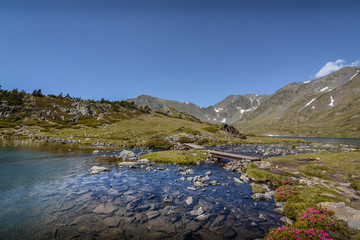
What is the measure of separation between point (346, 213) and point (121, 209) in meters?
14.6

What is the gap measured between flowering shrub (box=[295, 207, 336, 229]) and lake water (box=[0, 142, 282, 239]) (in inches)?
70.6

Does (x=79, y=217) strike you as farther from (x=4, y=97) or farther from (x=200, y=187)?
(x=4, y=97)

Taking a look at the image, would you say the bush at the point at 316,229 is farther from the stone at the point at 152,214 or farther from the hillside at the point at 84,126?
the hillside at the point at 84,126

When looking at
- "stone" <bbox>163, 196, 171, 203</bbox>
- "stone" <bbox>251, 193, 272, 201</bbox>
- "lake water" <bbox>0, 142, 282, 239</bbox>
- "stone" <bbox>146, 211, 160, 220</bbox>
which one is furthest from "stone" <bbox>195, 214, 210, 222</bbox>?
"stone" <bbox>251, 193, 272, 201</bbox>

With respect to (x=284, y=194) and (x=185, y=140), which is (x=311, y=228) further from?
(x=185, y=140)

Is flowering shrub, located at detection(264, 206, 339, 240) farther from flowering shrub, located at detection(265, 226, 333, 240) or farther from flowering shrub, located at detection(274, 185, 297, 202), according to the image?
flowering shrub, located at detection(274, 185, 297, 202)

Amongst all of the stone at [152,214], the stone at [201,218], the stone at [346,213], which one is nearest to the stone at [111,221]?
the stone at [152,214]

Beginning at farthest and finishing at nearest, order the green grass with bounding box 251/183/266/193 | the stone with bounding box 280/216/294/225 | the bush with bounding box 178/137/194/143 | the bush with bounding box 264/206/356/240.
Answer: the bush with bounding box 178/137/194/143, the green grass with bounding box 251/183/266/193, the stone with bounding box 280/216/294/225, the bush with bounding box 264/206/356/240

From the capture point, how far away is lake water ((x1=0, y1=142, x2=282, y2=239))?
9.09 meters

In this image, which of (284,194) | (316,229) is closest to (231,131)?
(284,194)

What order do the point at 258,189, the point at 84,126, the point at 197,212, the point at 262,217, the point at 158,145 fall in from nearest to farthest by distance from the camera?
the point at 262,217
the point at 197,212
the point at 258,189
the point at 158,145
the point at 84,126

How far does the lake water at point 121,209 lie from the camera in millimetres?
9086

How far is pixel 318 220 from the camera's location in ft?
28.8

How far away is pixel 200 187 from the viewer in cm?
1670
